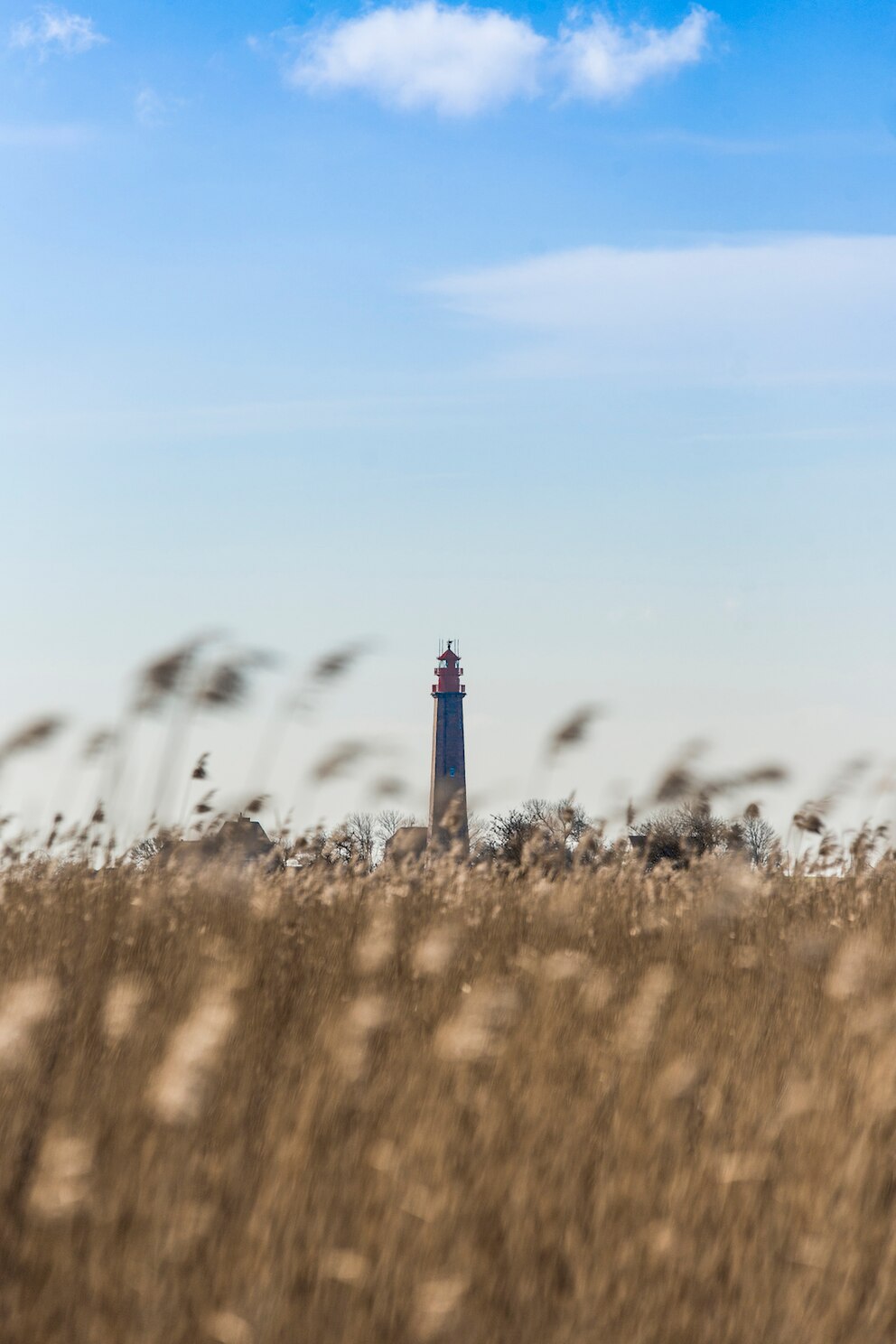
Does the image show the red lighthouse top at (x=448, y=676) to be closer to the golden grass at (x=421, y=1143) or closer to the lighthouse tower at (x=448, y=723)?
the lighthouse tower at (x=448, y=723)

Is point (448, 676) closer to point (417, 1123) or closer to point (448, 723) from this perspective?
point (448, 723)

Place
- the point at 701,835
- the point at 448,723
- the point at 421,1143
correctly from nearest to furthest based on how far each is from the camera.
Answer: the point at 421,1143 → the point at 701,835 → the point at 448,723

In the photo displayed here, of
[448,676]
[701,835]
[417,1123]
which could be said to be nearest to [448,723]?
[448,676]

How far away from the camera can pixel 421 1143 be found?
119 inches

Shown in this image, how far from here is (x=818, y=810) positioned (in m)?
7.11

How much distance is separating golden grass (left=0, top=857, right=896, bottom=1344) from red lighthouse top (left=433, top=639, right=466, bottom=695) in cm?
5808

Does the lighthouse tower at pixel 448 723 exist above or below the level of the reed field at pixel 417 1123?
above

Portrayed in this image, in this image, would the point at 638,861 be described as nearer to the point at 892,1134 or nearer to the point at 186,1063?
the point at 892,1134

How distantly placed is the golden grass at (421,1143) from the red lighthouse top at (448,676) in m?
58.1

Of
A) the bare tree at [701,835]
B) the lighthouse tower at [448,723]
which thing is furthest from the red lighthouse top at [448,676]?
the bare tree at [701,835]

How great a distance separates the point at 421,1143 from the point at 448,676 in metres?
60.4

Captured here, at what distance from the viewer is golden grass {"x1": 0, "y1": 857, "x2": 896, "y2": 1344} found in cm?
250

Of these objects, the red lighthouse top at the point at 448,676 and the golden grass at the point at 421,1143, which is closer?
the golden grass at the point at 421,1143

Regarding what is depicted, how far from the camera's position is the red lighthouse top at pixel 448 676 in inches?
2486
